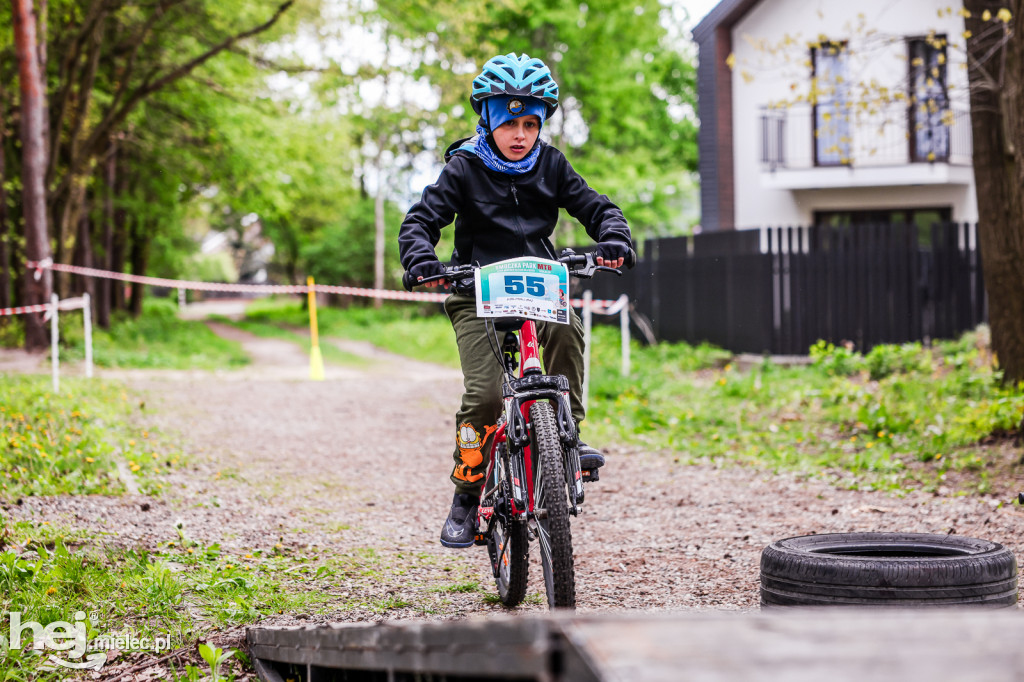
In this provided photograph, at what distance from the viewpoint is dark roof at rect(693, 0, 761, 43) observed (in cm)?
2170

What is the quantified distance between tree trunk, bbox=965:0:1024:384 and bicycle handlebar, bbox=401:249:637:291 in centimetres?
527

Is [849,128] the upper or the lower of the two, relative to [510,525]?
upper

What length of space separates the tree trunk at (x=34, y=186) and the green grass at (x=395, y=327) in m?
7.49

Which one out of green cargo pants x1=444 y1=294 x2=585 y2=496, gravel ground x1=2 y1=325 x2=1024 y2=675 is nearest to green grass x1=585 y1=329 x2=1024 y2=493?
gravel ground x1=2 y1=325 x2=1024 y2=675

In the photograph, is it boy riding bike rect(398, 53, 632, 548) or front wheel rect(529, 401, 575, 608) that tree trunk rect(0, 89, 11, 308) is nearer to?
boy riding bike rect(398, 53, 632, 548)

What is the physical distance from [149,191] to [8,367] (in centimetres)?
1435

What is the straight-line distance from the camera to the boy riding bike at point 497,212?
4.17 metres

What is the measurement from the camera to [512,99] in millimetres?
4156

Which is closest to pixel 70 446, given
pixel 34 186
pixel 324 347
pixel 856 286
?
pixel 34 186

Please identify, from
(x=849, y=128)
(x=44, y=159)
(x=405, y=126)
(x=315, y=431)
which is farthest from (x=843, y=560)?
(x=405, y=126)

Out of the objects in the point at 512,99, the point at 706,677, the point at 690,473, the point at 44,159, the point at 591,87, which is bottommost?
the point at 690,473

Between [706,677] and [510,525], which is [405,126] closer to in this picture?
[510,525]

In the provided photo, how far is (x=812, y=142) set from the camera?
22.0 m

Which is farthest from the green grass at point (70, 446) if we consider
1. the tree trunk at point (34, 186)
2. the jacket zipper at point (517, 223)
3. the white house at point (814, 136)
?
the white house at point (814, 136)
